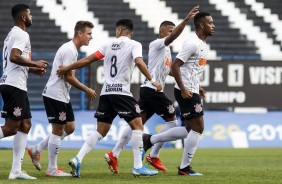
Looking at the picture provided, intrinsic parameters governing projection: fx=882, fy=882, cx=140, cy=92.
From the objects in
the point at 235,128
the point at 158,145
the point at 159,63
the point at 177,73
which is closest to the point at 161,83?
the point at 159,63

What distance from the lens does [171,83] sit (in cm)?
2466

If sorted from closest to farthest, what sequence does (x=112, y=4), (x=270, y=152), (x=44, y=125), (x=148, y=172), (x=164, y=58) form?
(x=148, y=172) < (x=164, y=58) < (x=270, y=152) < (x=44, y=125) < (x=112, y=4)

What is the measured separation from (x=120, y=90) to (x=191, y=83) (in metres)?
1.08

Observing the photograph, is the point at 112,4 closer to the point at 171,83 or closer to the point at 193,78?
the point at 171,83

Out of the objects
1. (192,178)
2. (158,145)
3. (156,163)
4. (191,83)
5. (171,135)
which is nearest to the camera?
(192,178)

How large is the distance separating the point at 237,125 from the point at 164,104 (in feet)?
34.9

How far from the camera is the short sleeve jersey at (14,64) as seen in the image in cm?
1147

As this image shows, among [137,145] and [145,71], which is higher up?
[145,71]

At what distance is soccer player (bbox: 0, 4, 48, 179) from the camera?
11.5 meters

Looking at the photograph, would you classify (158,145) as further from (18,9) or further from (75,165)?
(18,9)

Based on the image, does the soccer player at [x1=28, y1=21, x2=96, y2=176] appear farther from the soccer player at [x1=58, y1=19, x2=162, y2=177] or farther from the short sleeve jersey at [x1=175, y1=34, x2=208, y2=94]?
the short sleeve jersey at [x1=175, y1=34, x2=208, y2=94]

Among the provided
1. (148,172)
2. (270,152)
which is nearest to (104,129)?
(148,172)

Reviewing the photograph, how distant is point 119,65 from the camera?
12266 millimetres

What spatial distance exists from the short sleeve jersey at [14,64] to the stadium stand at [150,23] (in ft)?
52.0
